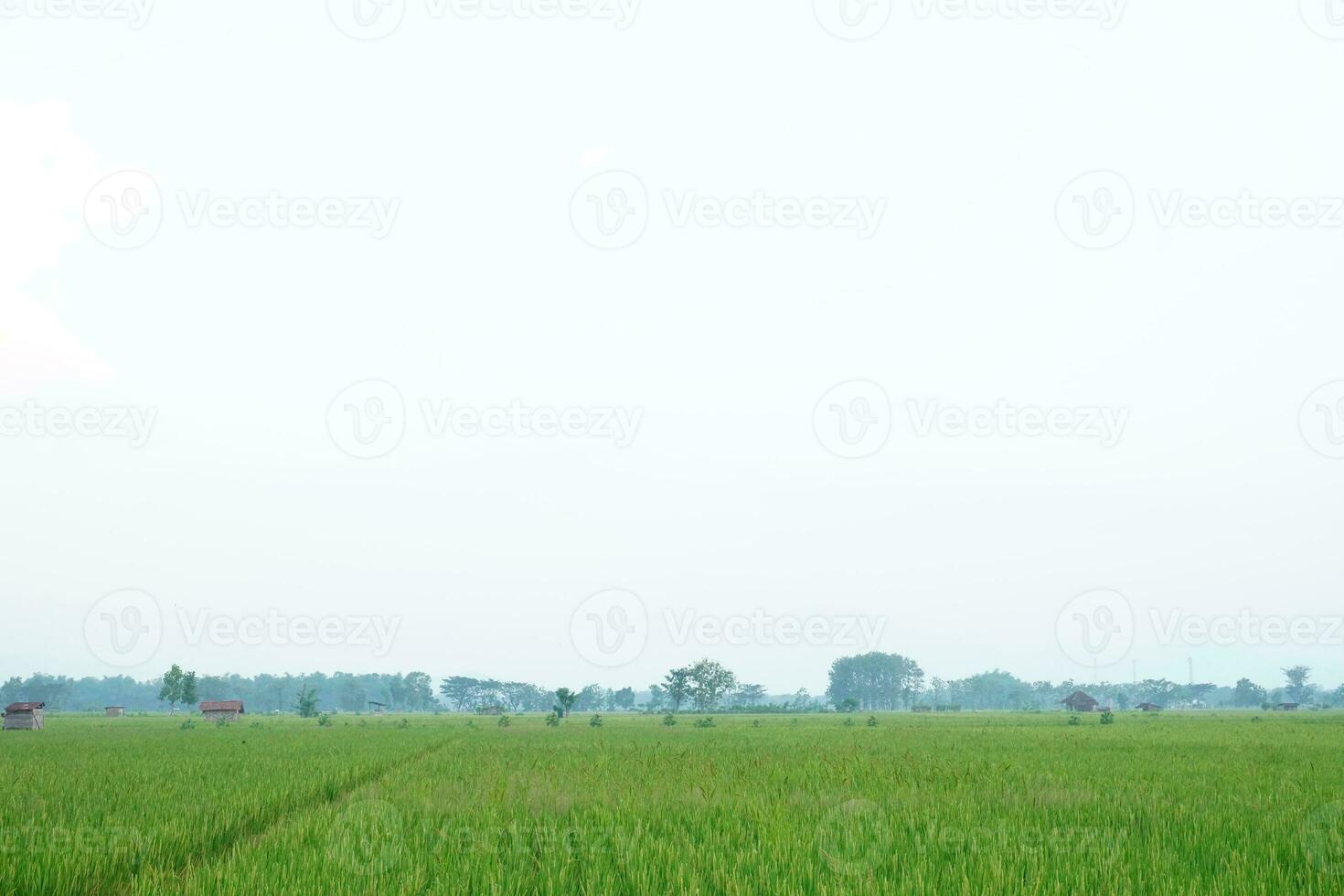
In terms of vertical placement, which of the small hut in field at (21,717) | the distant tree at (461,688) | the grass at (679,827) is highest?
the grass at (679,827)

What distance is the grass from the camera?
692 cm

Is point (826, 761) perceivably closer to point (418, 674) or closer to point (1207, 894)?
point (1207, 894)

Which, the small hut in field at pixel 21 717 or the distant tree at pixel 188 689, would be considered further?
the distant tree at pixel 188 689

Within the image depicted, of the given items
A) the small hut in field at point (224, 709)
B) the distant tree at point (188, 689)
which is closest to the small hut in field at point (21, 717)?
the small hut in field at point (224, 709)

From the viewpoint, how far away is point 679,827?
9266 mm

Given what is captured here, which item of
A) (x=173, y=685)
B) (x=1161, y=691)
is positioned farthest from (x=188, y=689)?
(x=1161, y=691)

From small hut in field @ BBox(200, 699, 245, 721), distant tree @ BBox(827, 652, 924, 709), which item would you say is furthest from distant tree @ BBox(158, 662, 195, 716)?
distant tree @ BBox(827, 652, 924, 709)

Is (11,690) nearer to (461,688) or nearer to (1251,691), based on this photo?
(461,688)

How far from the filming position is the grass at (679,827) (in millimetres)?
6918

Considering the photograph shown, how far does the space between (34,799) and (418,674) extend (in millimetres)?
191944

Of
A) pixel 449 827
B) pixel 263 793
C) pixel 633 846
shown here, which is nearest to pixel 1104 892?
pixel 633 846

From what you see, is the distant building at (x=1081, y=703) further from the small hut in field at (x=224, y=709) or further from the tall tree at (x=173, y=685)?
the tall tree at (x=173, y=685)

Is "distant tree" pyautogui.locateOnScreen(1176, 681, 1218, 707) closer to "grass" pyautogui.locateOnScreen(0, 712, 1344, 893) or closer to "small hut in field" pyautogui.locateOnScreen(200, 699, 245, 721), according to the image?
"small hut in field" pyautogui.locateOnScreen(200, 699, 245, 721)

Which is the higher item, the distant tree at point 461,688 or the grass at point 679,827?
the grass at point 679,827
